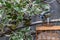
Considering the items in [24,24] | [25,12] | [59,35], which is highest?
[25,12]

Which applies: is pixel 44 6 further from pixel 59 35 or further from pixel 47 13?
pixel 59 35

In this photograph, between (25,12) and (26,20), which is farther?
(26,20)

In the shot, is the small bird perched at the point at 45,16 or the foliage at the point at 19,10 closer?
the foliage at the point at 19,10

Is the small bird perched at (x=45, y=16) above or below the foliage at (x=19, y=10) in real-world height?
below

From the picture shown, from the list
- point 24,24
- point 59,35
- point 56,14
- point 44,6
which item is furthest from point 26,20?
point 56,14

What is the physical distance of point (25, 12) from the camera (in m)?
1.18

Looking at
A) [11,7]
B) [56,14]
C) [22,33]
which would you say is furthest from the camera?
[56,14]

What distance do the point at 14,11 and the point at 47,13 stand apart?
303 mm

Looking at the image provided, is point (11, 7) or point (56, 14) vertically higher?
point (11, 7)

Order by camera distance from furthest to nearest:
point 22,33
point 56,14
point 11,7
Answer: point 56,14 < point 22,33 < point 11,7

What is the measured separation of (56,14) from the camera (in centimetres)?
168

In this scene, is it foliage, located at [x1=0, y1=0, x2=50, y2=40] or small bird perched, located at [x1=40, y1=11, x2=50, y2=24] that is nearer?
foliage, located at [x1=0, y1=0, x2=50, y2=40]

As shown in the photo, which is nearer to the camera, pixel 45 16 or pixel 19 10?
pixel 19 10

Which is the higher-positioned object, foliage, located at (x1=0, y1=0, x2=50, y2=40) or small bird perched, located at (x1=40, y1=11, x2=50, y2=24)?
foliage, located at (x1=0, y1=0, x2=50, y2=40)
